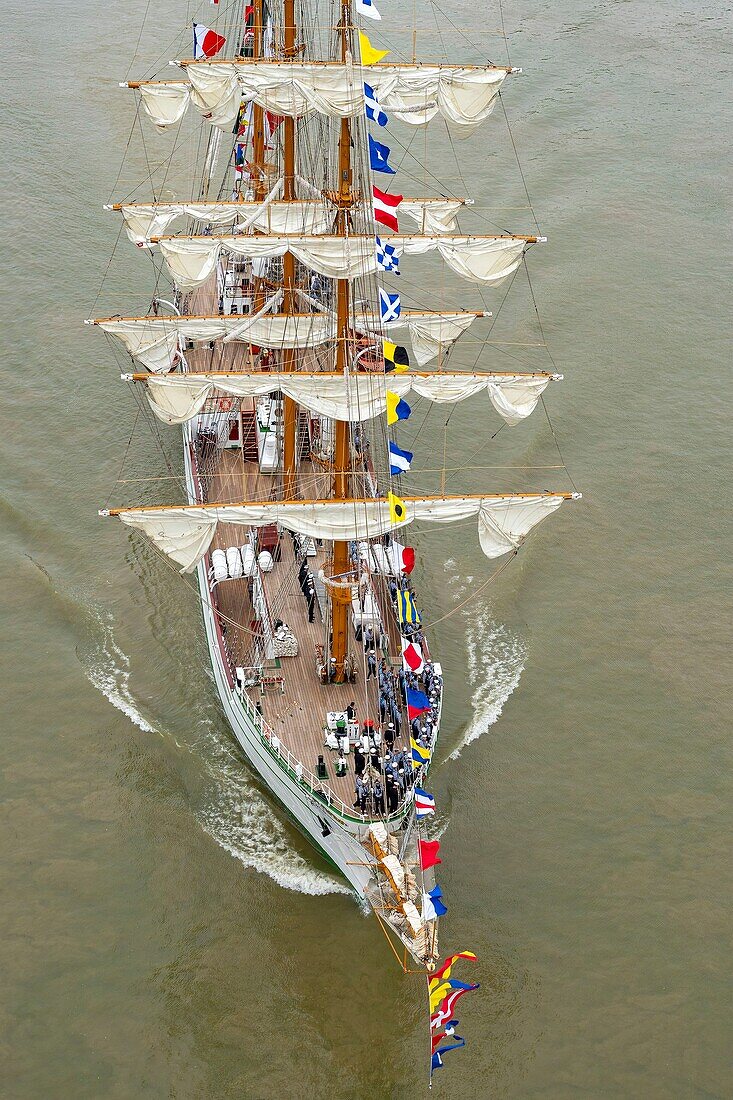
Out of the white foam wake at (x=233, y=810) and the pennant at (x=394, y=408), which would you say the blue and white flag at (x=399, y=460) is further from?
the white foam wake at (x=233, y=810)

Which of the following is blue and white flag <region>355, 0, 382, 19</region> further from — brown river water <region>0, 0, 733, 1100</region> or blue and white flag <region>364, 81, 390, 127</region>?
brown river water <region>0, 0, 733, 1100</region>

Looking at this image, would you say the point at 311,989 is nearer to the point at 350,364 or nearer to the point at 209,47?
the point at 350,364

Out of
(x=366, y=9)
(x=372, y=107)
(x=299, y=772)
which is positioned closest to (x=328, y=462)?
(x=299, y=772)

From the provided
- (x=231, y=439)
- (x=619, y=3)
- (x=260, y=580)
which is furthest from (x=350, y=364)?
(x=619, y=3)

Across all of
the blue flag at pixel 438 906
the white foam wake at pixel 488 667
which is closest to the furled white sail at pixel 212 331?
the white foam wake at pixel 488 667

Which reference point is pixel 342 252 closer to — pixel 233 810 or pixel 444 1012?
pixel 233 810
